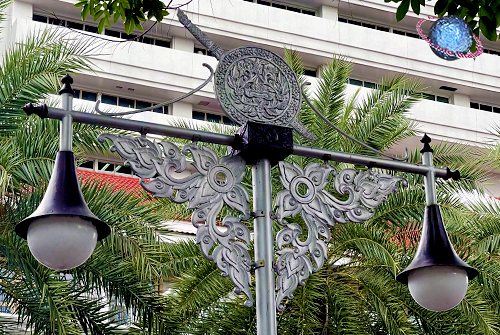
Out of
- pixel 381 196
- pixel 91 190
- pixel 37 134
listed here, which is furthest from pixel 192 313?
pixel 381 196

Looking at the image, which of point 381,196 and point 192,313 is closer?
point 381,196

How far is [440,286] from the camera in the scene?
219 inches

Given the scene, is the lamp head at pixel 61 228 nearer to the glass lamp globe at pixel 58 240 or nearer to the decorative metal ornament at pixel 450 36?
the glass lamp globe at pixel 58 240

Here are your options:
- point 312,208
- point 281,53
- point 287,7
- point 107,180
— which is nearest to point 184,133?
point 312,208

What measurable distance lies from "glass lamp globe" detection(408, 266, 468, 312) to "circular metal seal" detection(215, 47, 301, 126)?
1.27 m

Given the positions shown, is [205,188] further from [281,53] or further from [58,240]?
[281,53]

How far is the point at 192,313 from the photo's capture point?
11945mm

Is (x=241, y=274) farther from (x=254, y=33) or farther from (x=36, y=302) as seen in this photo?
(x=254, y=33)

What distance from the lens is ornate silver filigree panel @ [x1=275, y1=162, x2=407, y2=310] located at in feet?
18.0

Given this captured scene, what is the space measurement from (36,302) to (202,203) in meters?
5.51

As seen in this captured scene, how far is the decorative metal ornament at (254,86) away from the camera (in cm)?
555

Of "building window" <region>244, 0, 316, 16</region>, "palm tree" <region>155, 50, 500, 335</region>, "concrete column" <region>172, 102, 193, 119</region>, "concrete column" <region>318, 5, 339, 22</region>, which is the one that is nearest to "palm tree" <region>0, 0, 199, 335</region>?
"palm tree" <region>155, 50, 500, 335</region>

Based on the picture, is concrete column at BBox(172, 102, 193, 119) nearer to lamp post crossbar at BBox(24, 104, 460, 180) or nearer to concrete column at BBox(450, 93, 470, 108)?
concrete column at BBox(450, 93, 470, 108)

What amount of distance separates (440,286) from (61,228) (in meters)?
2.32
